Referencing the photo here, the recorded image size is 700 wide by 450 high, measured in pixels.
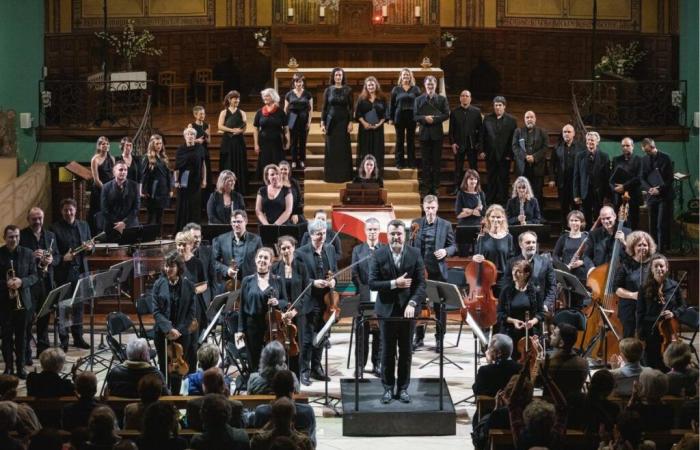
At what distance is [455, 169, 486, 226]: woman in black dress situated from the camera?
42.2 feet

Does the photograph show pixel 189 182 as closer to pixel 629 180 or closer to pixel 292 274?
pixel 292 274

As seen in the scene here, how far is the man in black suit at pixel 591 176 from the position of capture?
14117 mm

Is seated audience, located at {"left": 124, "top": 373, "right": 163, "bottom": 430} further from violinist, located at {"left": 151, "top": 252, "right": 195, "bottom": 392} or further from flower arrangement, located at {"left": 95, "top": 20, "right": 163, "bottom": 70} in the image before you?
flower arrangement, located at {"left": 95, "top": 20, "right": 163, "bottom": 70}

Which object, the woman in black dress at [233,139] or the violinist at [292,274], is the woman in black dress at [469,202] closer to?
the violinist at [292,274]

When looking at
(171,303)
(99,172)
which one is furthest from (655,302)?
(99,172)

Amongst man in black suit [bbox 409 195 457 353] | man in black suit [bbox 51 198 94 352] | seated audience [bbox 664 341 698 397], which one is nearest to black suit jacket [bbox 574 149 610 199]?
man in black suit [bbox 409 195 457 353]

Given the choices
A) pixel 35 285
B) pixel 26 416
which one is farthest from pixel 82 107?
pixel 26 416

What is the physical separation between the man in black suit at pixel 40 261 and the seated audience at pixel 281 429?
16.4 feet

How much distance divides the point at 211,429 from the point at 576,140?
962cm

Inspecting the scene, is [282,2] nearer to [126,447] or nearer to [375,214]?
[375,214]

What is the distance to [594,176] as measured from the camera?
1414cm

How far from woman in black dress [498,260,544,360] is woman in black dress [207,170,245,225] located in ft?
11.6

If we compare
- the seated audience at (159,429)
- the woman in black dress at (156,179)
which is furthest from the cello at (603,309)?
the woman in black dress at (156,179)

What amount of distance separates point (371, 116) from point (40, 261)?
4.79 meters
